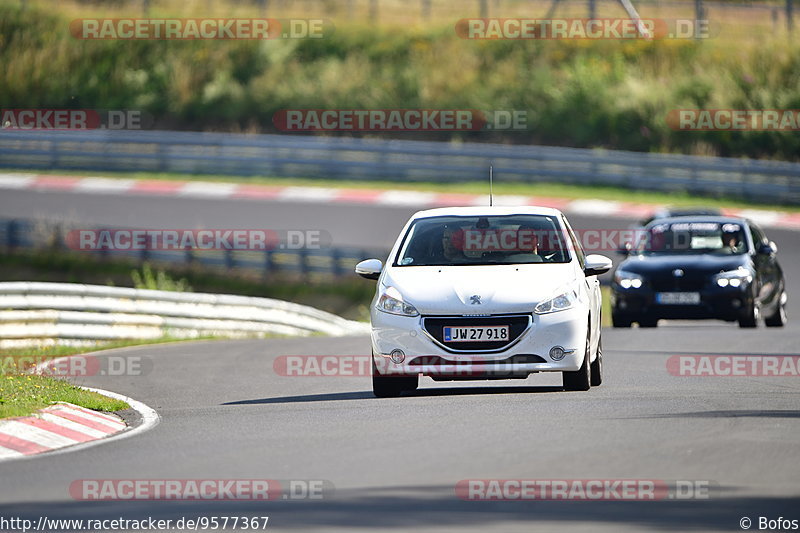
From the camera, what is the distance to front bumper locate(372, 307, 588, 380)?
12.3 m

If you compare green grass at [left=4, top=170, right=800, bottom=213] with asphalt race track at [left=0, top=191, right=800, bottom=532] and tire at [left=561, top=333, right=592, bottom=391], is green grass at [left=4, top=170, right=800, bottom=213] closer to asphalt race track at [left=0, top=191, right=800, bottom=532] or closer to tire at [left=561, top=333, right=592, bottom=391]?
asphalt race track at [left=0, top=191, right=800, bottom=532]

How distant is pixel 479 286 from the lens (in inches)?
490

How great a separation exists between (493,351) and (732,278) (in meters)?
8.79

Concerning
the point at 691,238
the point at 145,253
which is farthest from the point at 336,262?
the point at 691,238

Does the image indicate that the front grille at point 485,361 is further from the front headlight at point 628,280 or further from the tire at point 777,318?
the tire at point 777,318

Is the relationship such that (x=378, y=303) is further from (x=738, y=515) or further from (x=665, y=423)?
(x=738, y=515)

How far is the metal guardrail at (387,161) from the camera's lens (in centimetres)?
3653

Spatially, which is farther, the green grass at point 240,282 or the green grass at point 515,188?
the green grass at point 515,188

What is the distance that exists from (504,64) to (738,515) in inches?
1630

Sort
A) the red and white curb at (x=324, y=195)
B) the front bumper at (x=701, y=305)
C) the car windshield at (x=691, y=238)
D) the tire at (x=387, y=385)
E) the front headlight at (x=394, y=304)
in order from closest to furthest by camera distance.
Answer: the front headlight at (x=394, y=304)
the tire at (x=387, y=385)
the front bumper at (x=701, y=305)
the car windshield at (x=691, y=238)
the red and white curb at (x=324, y=195)

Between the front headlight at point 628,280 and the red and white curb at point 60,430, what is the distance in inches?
372

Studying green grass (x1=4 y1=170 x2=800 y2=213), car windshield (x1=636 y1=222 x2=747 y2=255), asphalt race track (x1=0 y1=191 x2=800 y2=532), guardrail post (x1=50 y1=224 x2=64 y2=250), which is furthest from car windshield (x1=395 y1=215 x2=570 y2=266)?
green grass (x1=4 y1=170 x2=800 y2=213)

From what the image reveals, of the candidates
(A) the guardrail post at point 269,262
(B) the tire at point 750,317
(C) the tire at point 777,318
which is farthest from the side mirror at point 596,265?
(A) the guardrail post at point 269,262

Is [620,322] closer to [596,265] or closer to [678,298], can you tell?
[678,298]
